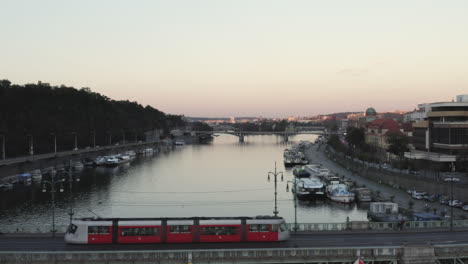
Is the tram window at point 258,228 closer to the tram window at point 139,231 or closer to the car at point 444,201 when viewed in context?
the tram window at point 139,231

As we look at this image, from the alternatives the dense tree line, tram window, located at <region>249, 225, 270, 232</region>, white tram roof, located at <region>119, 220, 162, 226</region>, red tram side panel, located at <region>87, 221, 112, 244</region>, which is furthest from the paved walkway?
the dense tree line

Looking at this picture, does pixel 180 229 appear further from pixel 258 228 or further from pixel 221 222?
pixel 258 228

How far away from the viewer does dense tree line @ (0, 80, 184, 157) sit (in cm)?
8462

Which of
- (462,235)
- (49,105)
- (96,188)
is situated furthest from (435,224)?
(49,105)

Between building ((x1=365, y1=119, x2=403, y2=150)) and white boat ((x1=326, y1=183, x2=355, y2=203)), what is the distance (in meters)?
45.0

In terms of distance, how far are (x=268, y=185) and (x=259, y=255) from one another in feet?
152

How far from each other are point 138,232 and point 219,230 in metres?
4.67

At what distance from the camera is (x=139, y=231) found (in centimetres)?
2711

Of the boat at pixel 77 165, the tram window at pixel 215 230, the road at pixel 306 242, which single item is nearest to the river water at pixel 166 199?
the boat at pixel 77 165

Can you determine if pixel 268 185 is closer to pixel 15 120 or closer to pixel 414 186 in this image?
pixel 414 186

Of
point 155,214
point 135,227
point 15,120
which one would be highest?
point 15,120

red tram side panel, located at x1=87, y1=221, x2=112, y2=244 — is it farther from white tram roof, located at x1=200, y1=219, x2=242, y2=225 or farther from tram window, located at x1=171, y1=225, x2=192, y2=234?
white tram roof, located at x1=200, y1=219, x2=242, y2=225

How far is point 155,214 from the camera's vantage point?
4784 centimetres

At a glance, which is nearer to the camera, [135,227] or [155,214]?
[135,227]
